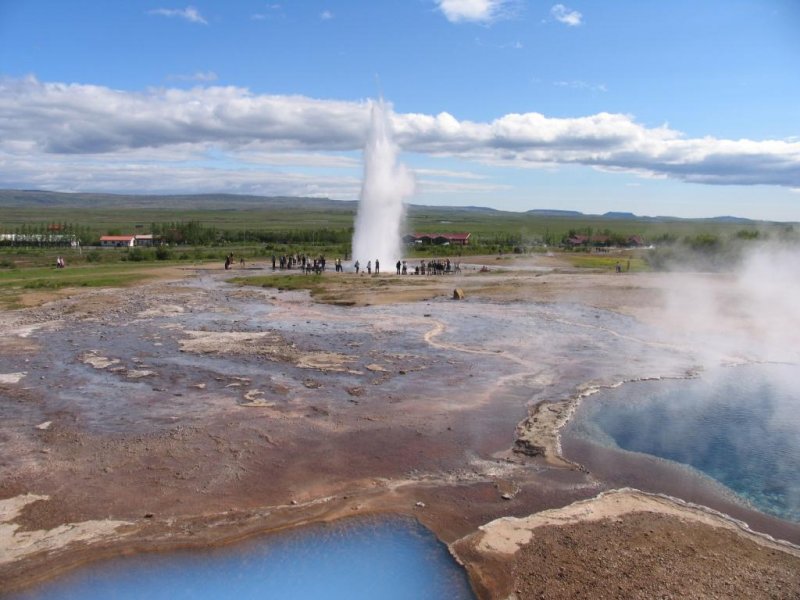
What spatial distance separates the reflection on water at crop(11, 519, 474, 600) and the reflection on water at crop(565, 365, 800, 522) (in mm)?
4839

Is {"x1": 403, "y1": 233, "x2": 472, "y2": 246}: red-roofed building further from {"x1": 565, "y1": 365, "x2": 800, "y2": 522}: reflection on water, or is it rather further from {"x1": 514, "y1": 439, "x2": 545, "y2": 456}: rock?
{"x1": 514, "y1": 439, "x2": 545, "y2": 456}: rock

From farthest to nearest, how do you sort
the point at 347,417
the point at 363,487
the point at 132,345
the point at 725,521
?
the point at 132,345 < the point at 347,417 < the point at 363,487 < the point at 725,521

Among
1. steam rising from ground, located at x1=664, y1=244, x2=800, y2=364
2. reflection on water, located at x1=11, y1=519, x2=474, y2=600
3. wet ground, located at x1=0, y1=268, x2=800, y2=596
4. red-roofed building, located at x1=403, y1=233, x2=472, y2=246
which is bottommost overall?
reflection on water, located at x1=11, y1=519, x2=474, y2=600

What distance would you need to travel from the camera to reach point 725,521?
8438 millimetres

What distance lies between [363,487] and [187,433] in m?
3.84

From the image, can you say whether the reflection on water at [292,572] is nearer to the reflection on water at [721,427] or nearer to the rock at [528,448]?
the rock at [528,448]

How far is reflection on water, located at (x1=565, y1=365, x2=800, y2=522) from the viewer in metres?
9.98

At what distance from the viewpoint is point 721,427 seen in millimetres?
12438

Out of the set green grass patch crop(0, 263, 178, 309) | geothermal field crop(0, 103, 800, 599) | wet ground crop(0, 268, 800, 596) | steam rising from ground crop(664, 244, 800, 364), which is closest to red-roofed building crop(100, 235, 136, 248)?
green grass patch crop(0, 263, 178, 309)

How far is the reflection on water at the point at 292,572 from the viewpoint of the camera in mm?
7102

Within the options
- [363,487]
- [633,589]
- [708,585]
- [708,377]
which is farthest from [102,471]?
[708,377]

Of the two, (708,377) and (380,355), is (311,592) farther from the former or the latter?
(708,377)

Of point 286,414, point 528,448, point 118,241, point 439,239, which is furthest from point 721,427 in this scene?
point 118,241

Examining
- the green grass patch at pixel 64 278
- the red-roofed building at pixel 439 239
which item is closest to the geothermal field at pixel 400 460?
the green grass patch at pixel 64 278
